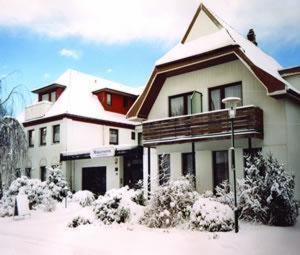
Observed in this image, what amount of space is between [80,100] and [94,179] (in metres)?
6.02

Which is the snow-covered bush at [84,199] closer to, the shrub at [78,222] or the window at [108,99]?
the shrub at [78,222]

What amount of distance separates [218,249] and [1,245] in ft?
19.1

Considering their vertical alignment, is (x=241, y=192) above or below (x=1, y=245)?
above

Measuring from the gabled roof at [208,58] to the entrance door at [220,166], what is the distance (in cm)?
400

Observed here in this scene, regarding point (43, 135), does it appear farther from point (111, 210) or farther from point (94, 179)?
point (111, 210)

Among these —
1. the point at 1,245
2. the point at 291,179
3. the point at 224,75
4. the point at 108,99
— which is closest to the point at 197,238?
the point at 291,179

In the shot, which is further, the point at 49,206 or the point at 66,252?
the point at 49,206

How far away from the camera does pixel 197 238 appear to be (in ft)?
32.4

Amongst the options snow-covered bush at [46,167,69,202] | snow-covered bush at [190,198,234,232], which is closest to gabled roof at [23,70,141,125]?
snow-covered bush at [46,167,69,202]

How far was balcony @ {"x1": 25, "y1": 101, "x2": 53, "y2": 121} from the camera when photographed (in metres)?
27.3

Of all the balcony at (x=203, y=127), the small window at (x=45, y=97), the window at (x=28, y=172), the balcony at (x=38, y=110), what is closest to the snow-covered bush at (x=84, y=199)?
the balcony at (x=203, y=127)

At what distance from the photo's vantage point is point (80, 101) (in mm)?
27078

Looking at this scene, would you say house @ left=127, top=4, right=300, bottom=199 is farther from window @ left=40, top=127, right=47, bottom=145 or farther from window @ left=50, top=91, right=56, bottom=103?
window @ left=50, top=91, right=56, bottom=103

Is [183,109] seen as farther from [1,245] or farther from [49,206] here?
[1,245]
